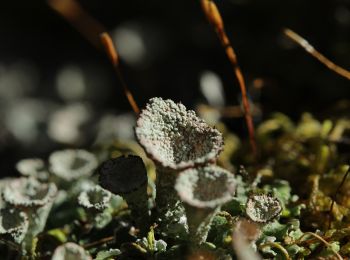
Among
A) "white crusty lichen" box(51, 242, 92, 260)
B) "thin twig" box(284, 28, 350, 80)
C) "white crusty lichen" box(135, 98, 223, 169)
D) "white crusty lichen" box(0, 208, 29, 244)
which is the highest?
"thin twig" box(284, 28, 350, 80)

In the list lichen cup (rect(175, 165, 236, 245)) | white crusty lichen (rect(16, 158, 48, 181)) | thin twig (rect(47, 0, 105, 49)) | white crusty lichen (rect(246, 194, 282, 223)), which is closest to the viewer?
lichen cup (rect(175, 165, 236, 245))

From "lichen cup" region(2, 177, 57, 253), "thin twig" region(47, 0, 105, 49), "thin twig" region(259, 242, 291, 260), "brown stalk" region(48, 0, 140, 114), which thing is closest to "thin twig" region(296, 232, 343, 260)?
"thin twig" region(259, 242, 291, 260)

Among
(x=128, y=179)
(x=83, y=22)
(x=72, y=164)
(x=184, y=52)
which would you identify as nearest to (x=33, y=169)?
(x=72, y=164)

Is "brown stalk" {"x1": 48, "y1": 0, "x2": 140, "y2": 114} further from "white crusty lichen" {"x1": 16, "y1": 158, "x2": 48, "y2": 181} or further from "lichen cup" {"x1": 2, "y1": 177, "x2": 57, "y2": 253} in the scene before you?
"lichen cup" {"x1": 2, "y1": 177, "x2": 57, "y2": 253}

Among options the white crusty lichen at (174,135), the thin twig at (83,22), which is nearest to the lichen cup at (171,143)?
the white crusty lichen at (174,135)

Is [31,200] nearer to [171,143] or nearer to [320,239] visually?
[171,143]

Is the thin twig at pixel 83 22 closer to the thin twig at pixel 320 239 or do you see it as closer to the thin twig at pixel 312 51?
the thin twig at pixel 312 51
